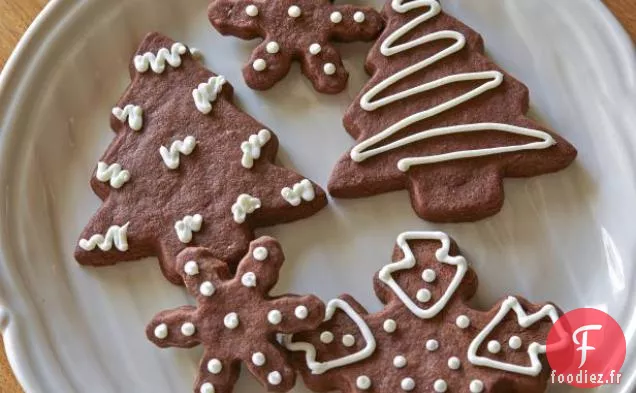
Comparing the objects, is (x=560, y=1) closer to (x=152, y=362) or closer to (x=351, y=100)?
(x=351, y=100)

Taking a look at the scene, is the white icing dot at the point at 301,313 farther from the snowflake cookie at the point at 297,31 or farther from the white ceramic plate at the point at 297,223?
the snowflake cookie at the point at 297,31

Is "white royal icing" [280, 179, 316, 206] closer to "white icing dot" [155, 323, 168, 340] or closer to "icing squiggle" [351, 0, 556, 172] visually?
"icing squiggle" [351, 0, 556, 172]

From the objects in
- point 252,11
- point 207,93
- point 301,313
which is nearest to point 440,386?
point 301,313

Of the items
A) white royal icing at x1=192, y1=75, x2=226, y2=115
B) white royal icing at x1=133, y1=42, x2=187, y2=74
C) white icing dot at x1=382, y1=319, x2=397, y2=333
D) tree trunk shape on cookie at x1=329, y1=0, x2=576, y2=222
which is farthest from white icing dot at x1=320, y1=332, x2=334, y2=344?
white royal icing at x1=133, y1=42, x2=187, y2=74

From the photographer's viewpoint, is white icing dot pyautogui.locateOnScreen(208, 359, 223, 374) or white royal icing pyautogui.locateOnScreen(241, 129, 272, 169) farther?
white royal icing pyautogui.locateOnScreen(241, 129, 272, 169)

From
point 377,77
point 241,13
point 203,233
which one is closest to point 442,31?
point 377,77

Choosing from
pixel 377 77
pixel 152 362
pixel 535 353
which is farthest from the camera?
pixel 377 77
